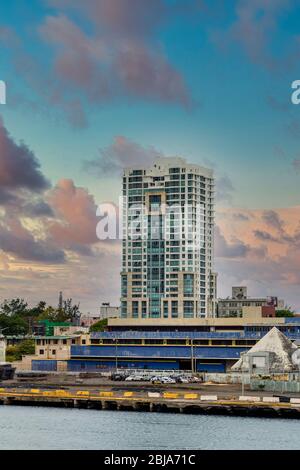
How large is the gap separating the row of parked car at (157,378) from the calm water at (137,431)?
3469cm

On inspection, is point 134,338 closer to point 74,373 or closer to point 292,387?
point 74,373

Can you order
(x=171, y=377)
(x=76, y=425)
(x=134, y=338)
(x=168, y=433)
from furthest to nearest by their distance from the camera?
(x=134, y=338) < (x=171, y=377) < (x=76, y=425) < (x=168, y=433)

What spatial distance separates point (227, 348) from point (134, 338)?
20936 mm

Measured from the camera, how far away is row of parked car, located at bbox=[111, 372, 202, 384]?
15412cm

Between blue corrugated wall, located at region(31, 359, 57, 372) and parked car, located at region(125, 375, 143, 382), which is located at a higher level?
blue corrugated wall, located at region(31, 359, 57, 372)

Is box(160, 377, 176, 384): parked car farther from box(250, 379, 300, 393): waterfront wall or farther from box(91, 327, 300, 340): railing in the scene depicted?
box(91, 327, 300, 340): railing

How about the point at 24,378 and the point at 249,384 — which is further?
the point at 24,378

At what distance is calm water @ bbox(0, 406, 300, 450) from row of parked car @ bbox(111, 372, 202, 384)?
3469 cm

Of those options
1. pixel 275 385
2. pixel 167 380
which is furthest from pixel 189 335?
pixel 275 385

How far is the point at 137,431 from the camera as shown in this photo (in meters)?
102

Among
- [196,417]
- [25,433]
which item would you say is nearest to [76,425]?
[25,433]

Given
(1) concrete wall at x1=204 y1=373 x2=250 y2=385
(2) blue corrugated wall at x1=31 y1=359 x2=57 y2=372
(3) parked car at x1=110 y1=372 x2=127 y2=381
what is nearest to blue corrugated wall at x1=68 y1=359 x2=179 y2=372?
(2) blue corrugated wall at x1=31 y1=359 x2=57 y2=372

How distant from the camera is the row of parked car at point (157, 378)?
506 feet
